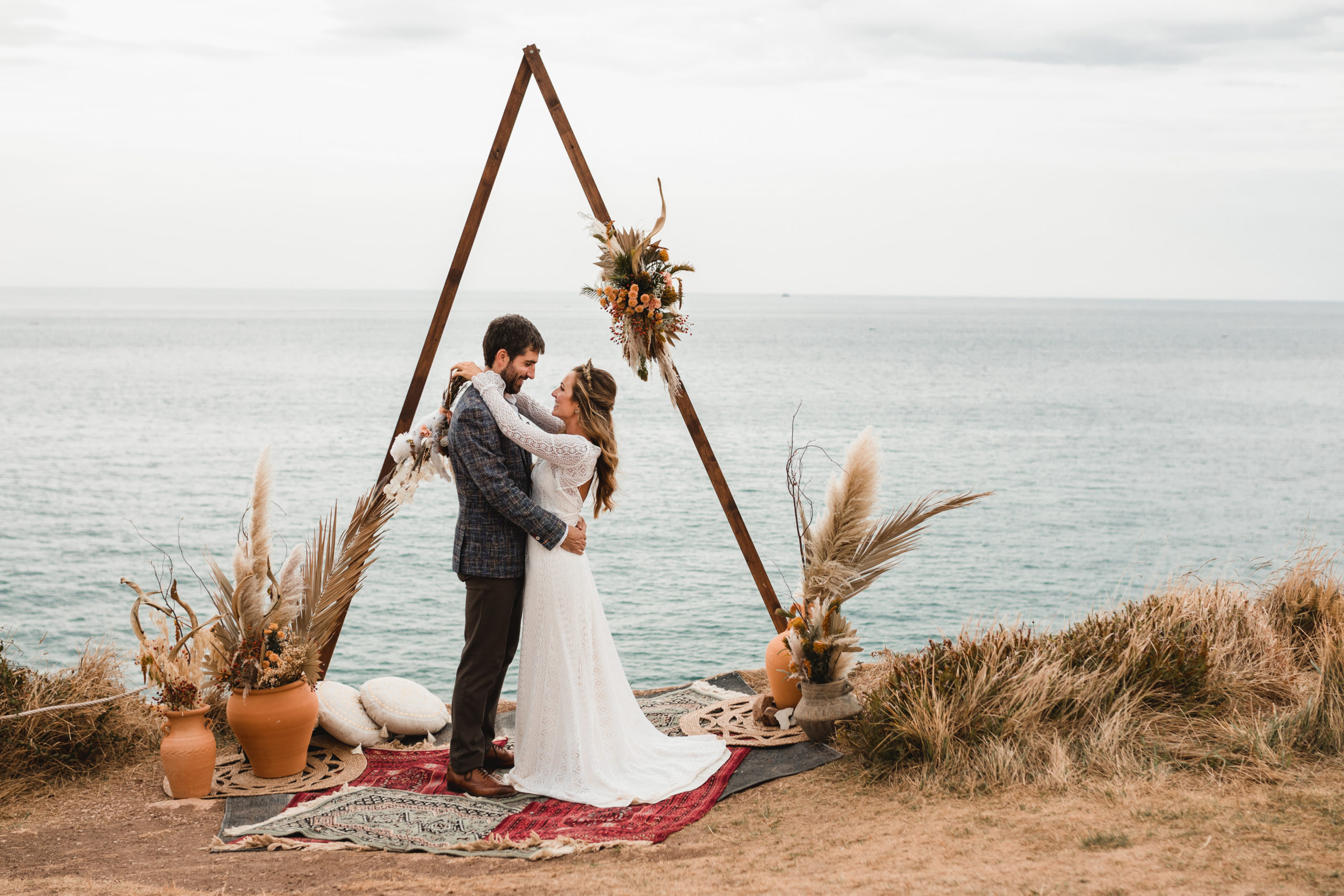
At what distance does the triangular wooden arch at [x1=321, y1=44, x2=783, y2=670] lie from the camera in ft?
19.6

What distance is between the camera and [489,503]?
4891 millimetres

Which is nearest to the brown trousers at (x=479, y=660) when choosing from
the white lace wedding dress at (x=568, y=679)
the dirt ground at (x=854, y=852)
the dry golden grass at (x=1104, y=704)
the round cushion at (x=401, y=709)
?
the white lace wedding dress at (x=568, y=679)

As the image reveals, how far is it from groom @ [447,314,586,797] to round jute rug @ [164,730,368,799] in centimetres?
69

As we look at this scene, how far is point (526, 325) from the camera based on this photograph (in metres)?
5.00

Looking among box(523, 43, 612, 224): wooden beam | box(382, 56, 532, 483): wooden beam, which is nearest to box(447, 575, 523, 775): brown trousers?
box(382, 56, 532, 483): wooden beam

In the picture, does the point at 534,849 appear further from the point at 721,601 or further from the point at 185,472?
the point at 185,472

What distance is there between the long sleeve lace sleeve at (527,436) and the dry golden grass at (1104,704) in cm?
198

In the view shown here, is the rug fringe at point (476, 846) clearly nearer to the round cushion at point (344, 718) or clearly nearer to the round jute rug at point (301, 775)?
the round jute rug at point (301, 775)

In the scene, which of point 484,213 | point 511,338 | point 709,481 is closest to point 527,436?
point 511,338

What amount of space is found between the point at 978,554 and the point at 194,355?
72258 mm

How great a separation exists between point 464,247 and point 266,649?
2.46 m

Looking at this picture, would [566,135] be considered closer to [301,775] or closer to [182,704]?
[182,704]

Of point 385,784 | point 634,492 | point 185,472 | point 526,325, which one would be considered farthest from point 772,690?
point 185,472

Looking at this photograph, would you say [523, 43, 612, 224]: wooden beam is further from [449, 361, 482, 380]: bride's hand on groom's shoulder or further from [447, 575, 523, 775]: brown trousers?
[447, 575, 523, 775]: brown trousers
